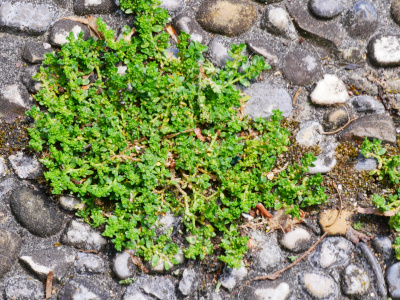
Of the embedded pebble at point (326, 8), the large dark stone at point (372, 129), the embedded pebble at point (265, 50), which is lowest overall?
the large dark stone at point (372, 129)

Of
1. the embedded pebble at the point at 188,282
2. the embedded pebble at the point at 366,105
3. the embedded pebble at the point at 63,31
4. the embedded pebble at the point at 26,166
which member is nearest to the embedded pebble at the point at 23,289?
the embedded pebble at the point at 26,166

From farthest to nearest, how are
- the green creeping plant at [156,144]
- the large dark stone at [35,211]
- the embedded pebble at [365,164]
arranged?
the embedded pebble at [365,164], the large dark stone at [35,211], the green creeping plant at [156,144]

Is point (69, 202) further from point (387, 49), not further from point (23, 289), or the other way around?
point (387, 49)

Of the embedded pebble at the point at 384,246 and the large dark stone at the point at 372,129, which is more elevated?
the large dark stone at the point at 372,129

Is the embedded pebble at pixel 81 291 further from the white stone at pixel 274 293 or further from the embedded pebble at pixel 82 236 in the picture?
the white stone at pixel 274 293

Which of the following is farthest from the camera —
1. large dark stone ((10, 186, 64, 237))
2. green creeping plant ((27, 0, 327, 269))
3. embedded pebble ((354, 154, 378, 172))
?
embedded pebble ((354, 154, 378, 172))

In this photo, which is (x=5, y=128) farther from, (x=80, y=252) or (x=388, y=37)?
(x=388, y=37)

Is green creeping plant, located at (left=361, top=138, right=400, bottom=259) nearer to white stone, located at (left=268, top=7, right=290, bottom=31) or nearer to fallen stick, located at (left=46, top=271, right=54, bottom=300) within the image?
white stone, located at (left=268, top=7, right=290, bottom=31)

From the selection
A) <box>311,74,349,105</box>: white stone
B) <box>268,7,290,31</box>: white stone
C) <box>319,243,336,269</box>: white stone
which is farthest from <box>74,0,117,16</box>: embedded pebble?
<box>319,243,336,269</box>: white stone
